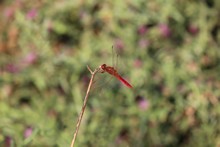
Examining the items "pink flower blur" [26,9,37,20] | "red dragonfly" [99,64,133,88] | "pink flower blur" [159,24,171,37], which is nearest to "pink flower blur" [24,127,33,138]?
"pink flower blur" [26,9,37,20]

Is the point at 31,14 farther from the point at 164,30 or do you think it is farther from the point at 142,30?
the point at 164,30

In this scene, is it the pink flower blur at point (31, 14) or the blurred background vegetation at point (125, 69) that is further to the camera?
the pink flower blur at point (31, 14)

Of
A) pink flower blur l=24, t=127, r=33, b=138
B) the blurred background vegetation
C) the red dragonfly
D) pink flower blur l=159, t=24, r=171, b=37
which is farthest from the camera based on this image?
pink flower blur l=159, t=24, r=171, b=37

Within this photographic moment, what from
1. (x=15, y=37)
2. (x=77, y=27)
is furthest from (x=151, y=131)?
(x=15, y=37)

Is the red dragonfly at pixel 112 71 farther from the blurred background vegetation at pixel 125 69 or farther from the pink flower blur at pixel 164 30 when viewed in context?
the pink flower blur at pixel 164 30

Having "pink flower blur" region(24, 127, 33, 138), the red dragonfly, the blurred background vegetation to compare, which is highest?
the blurred background vegetation

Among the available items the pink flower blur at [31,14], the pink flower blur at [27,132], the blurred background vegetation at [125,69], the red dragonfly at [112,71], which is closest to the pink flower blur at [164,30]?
the blurred background vegetation at [125,69]

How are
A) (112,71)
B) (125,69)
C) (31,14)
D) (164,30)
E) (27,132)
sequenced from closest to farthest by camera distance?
(112,71), (27,132), (125,69), (164,30), (31,14)

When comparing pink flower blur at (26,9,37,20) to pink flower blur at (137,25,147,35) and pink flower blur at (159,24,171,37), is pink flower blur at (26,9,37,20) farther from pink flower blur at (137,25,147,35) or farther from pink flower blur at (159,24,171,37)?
pink flower blur at (159,24,171,37)

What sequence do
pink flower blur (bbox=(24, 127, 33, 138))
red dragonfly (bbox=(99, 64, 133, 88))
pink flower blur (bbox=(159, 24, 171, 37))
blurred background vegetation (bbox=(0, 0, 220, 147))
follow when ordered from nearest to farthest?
1. red dragonfly (bbox=(99, 64, 133, 88))
2. pink flower blur (bbox=(24, 127, 33, 138))
3. blurred background vegetation (bbox=(0, 0, 220, 147))
4. pink flower blur (bbox=(159, 24, 171, 37))

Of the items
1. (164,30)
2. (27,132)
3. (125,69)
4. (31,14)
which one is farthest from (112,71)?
(31,14)
